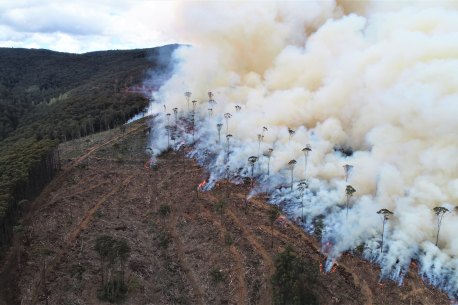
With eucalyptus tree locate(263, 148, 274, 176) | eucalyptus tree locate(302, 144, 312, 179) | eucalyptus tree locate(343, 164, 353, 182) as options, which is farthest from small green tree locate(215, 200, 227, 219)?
eucalyptus tree locate(343, 164, 353, 182)

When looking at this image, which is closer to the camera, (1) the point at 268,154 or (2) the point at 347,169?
(2) the point at 347,169

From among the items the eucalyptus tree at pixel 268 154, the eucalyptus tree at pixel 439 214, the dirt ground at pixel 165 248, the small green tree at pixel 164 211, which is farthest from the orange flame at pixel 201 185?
the eucalyptus tree at pixel 439 214

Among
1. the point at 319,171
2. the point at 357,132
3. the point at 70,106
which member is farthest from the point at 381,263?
the point at 70,106

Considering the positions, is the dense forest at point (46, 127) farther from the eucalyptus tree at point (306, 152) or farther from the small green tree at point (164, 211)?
the eucalyptus tree at point (306, 152)

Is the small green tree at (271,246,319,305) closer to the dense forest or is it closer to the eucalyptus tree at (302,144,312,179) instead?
the eucalyptus tree at (302,144,312,179)

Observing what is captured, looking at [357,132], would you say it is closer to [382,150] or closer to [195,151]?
[382,150]

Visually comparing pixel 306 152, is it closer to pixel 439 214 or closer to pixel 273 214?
pixel 273 214

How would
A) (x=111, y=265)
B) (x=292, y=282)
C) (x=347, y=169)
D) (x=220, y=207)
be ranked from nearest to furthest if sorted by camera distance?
(x=292, y=282) < (x=111, y=265) < (x=220, y=207) < (x=347, y=169)

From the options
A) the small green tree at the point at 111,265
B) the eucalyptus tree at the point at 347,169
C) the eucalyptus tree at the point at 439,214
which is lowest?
the small green tree at the point at 111,265

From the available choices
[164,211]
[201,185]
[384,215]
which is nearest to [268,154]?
[201,185]
